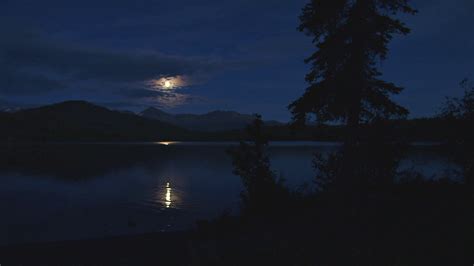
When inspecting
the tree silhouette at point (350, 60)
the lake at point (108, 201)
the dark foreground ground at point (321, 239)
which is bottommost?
the lake at point (108, 201)

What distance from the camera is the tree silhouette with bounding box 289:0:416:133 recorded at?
20625 millimetres

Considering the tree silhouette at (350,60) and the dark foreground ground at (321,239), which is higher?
the tree silhouette at (350,60)

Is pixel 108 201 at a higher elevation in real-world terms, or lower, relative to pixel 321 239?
lower

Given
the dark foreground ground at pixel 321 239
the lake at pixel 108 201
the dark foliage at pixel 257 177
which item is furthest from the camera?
the lake at pixel 108 201

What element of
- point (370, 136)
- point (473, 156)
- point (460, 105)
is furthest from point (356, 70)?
point (473, 156)

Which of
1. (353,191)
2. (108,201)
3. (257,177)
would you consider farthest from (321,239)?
(108,201)

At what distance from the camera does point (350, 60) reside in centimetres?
2125

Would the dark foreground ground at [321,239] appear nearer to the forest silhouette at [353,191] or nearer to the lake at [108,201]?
the forest silhouette at [353,191]

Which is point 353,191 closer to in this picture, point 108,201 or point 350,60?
point 350,60

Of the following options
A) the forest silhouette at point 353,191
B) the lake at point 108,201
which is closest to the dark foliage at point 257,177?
the forest silhouette at point 353,191

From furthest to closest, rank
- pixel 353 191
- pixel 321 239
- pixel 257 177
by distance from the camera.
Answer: pixel 257 177 → pixel 353 191 → pixel 321 239

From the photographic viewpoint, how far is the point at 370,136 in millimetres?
18484

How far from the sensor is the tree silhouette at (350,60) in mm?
20625

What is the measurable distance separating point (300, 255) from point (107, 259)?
902 cm
